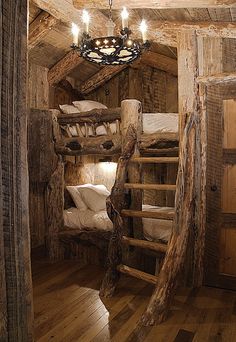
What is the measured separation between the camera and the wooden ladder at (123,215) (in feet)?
10.2

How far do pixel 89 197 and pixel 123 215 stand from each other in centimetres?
115

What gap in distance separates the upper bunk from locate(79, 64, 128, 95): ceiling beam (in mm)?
1785

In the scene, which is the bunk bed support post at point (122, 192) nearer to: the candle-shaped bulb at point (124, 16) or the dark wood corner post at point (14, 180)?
the candle-shaped bulb at point (124, 16)

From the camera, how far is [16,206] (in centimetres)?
89

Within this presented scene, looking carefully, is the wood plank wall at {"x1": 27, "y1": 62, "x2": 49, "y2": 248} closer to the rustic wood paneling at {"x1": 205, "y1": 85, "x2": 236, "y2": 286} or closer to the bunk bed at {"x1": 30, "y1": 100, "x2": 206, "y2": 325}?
the bunk bed at {"x1": 30, "y1": 100, "x2": 206, "y2": 325}

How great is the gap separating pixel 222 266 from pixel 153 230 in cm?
82

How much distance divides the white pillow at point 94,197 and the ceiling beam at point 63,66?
73.3 inches

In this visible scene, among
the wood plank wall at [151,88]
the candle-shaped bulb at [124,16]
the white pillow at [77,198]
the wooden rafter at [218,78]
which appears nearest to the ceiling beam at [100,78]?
the wood plank wall at [151,88]

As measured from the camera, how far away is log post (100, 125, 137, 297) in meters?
3.21

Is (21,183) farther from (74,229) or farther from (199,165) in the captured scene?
(74,229)

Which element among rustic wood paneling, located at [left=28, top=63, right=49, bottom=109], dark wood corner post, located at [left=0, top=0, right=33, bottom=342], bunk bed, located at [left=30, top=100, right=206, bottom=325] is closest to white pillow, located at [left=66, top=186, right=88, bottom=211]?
bunk bed, located at [left=30, top=100, right=206, bottom=325]

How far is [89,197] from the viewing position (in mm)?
4477

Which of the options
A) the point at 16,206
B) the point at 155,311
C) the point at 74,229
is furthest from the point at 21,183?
the point at 74,229

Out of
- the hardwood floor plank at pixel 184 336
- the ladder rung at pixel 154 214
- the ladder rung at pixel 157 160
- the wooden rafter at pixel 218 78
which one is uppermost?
the wooden rafter at pixel 218 78
